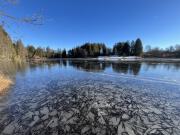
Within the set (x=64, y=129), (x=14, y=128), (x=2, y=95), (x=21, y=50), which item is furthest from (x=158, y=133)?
(x=21, y=50)

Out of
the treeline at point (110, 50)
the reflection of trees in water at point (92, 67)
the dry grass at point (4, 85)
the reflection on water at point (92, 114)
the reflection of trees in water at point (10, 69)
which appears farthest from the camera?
the treeline at point (110, 50)

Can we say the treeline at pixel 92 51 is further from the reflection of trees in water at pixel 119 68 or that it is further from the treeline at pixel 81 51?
the reflection of trees in water at pixel 119 68

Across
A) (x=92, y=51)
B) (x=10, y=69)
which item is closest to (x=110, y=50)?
(x=92, y=51)

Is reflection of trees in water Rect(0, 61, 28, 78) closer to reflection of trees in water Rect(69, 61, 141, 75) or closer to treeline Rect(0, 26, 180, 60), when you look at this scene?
reflection of trees in water Rect(69, 61, 141, 75)

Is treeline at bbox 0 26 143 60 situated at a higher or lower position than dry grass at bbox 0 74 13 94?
higher

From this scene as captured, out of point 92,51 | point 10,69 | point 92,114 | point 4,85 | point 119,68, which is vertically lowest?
point 92,114

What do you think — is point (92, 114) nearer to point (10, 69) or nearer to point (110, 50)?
point (10, 69)

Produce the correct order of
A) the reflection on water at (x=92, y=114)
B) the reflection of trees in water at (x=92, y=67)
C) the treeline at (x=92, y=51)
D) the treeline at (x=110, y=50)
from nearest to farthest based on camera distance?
the reflection on water at (x=92, y=114) → the reflection of trees in water at (x=92, y=67) → the treeline at (x=92, y=51) → the treeline at (x=110, y=50)

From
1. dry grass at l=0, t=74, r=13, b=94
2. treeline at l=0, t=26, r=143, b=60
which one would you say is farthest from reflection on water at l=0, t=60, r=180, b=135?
treeline at l=0, t=26, r=143, b=60

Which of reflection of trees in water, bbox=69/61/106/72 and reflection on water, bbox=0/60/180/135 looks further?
reflection of trees in water, bbox=69/61/106/72

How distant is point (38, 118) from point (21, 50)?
60.8 metres

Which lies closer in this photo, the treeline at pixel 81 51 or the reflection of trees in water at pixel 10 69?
the reflection of trees in water at pixel 10 69

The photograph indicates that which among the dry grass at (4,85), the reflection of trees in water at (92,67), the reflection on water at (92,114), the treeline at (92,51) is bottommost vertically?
the reflection on water at (92,114)

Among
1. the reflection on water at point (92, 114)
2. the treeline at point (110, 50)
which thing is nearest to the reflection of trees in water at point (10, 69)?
the reflection on water at point (92, 114)
